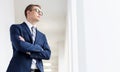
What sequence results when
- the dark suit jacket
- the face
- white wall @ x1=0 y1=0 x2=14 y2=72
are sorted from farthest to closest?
white wall @ x1=0 y1=0 x2=14 y2=72 < the face < the dark suit jacket

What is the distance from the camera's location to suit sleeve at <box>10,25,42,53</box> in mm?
2436

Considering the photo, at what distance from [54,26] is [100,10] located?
5.41 m

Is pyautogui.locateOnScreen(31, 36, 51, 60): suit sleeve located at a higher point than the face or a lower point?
lower

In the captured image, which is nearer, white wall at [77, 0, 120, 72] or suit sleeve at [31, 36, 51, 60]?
white wall at [77, 0, 120, 72]

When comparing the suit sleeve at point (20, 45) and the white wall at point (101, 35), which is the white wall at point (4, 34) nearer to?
the suit sleeve at point (20, 45)

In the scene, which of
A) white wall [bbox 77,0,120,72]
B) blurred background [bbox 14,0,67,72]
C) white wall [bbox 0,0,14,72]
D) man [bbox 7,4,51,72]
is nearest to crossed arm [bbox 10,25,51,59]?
man [bbox 7,4,51,72]

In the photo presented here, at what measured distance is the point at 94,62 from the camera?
86.3 inches

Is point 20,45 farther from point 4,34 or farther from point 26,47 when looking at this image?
point 4,34

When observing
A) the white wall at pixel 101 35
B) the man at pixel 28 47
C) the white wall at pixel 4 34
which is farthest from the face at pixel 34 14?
the white wall at pixel 4 34

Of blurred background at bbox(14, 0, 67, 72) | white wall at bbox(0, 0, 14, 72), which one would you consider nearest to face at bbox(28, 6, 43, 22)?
white wall at bbox(0, 0, 14, 72)

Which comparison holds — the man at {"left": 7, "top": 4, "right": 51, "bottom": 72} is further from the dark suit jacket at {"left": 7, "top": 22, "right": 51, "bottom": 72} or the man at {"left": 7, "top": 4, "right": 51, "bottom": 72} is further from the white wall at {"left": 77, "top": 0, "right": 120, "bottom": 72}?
the white wall at {"left": 77, "top": 0, "right": 120, "bottom": 72}

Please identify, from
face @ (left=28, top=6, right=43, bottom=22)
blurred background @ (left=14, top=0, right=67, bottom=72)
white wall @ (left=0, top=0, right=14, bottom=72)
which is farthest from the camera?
blurred background @ (left=14, top=0, right=67, bottom=72)

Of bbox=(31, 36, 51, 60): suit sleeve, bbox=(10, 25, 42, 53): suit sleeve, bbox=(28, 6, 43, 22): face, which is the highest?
bbox=(28, 6, 43, 22): face

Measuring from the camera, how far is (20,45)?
2.45 metres
